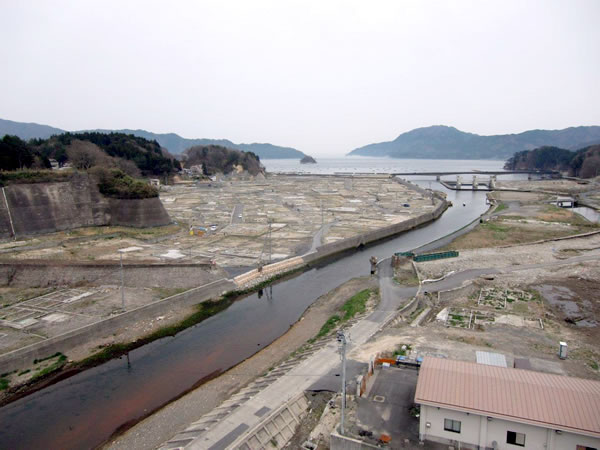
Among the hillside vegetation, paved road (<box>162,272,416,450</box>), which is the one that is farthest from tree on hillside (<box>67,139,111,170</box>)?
paved road (<box>162,272,416,450</box>)

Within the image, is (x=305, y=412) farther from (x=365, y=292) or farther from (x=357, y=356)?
(x=365, y=292)

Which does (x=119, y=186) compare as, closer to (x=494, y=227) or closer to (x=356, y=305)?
(x=356, y=305)

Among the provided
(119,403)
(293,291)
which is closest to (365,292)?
(293,291)

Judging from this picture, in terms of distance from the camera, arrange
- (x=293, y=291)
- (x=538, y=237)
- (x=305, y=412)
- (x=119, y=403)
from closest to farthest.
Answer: (x=305, y=412)
(x=119, y=403)
(x=293, y=291)
(x=538, y=237)

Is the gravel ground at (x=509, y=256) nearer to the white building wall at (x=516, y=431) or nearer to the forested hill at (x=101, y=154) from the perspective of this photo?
the white building wall at (x=516, y=431)

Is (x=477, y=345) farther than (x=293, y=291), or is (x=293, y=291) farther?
(x=293, y=291)
